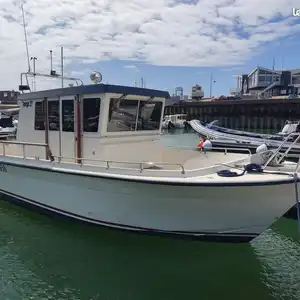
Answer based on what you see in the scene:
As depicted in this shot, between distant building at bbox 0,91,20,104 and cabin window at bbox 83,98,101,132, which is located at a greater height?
distant building at bbox 0,91,20,104

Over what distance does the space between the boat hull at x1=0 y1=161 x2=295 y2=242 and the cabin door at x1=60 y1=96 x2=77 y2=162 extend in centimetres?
67

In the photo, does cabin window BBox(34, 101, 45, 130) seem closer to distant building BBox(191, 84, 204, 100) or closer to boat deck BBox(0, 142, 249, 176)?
boat deck BBox(0, 142, 249, 176)

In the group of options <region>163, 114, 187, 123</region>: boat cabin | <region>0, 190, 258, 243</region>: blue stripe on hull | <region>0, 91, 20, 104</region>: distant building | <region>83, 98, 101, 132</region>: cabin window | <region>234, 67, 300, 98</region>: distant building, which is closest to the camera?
<region>0, 190, 258, 243</region>: blue stripe on hull

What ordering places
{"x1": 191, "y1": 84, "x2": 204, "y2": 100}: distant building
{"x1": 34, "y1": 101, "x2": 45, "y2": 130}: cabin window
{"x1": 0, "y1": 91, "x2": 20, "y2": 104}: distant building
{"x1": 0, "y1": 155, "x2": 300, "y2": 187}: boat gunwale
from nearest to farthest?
1. {"x1": 0, "y1": 155, "x2": 300, "y2": 187}: boat gunwale
2. {"x1": 34, "y1": 101, "x2": 45, "y2": 130}: cabin window
3. {"x1": 0, "y1": 91, "x2": 20, "y2": 104}: distant building
4. {"x1": 191, "y1": 84, "x2": 204, "y2": 100}: distant building

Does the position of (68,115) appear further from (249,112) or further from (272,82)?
(272,82)

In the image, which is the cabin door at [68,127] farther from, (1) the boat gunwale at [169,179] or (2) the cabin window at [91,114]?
(1) the boat gunwale at [169,179]

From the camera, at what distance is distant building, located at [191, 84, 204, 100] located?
79.8 meters

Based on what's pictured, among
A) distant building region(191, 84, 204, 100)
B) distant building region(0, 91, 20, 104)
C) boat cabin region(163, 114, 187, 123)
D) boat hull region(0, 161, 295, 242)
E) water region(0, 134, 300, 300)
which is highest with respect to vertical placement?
distant building region(191, 84, 204, 100)

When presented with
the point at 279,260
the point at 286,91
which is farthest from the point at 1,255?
the point at 286,91

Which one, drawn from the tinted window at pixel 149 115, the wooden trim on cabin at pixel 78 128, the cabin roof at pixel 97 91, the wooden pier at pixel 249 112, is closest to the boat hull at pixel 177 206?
the wooden trim on cabin at pixel 78 128

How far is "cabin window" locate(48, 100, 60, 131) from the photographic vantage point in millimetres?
8266

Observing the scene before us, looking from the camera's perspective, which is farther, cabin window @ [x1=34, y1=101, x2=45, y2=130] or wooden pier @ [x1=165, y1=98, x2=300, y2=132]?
wooden pier @ [x1=165, y1=98, x2=300, y2=132]

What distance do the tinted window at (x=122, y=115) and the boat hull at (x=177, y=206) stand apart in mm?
1265

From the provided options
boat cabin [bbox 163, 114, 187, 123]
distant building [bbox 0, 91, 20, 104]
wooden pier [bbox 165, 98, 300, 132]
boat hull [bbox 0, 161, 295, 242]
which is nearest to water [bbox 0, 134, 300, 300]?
boat hull [bbox 0, 161, 295, 242]
